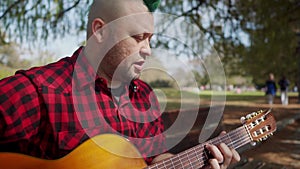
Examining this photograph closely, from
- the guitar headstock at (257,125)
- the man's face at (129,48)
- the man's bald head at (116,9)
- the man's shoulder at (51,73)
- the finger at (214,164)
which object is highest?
the man's bald head at (116,9)

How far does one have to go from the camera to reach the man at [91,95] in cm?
115

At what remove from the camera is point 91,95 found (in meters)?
1.39

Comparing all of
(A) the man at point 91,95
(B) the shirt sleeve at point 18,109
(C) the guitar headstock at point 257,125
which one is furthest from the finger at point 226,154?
(B) the shirt sleeve at point 18,109

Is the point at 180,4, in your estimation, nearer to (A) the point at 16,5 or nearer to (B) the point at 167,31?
(B) the point at 167,31

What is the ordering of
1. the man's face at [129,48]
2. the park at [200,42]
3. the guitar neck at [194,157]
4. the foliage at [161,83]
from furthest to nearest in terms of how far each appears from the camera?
the foliage at [161,83] < the park at [200,42] < the guitar neck at [194,157] < the man's face at [129,48]

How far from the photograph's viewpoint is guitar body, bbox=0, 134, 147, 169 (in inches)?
44.3

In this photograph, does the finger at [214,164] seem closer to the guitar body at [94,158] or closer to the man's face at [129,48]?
the guitar body at [94,158]

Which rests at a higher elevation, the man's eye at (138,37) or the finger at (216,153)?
the man's eye at (138,37)

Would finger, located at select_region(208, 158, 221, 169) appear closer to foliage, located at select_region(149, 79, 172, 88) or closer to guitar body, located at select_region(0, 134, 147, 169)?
guitar body, located at select_region(0, 134, 147, 169)

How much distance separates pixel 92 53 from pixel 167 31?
442 cm

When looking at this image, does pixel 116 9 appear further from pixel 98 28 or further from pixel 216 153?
pixel 216 153

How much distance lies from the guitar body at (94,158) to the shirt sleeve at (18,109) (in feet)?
0.26

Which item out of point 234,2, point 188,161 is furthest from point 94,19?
point 234,2

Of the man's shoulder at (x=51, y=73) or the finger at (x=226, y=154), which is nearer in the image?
the man's shoulder at (x=51, y=73)
